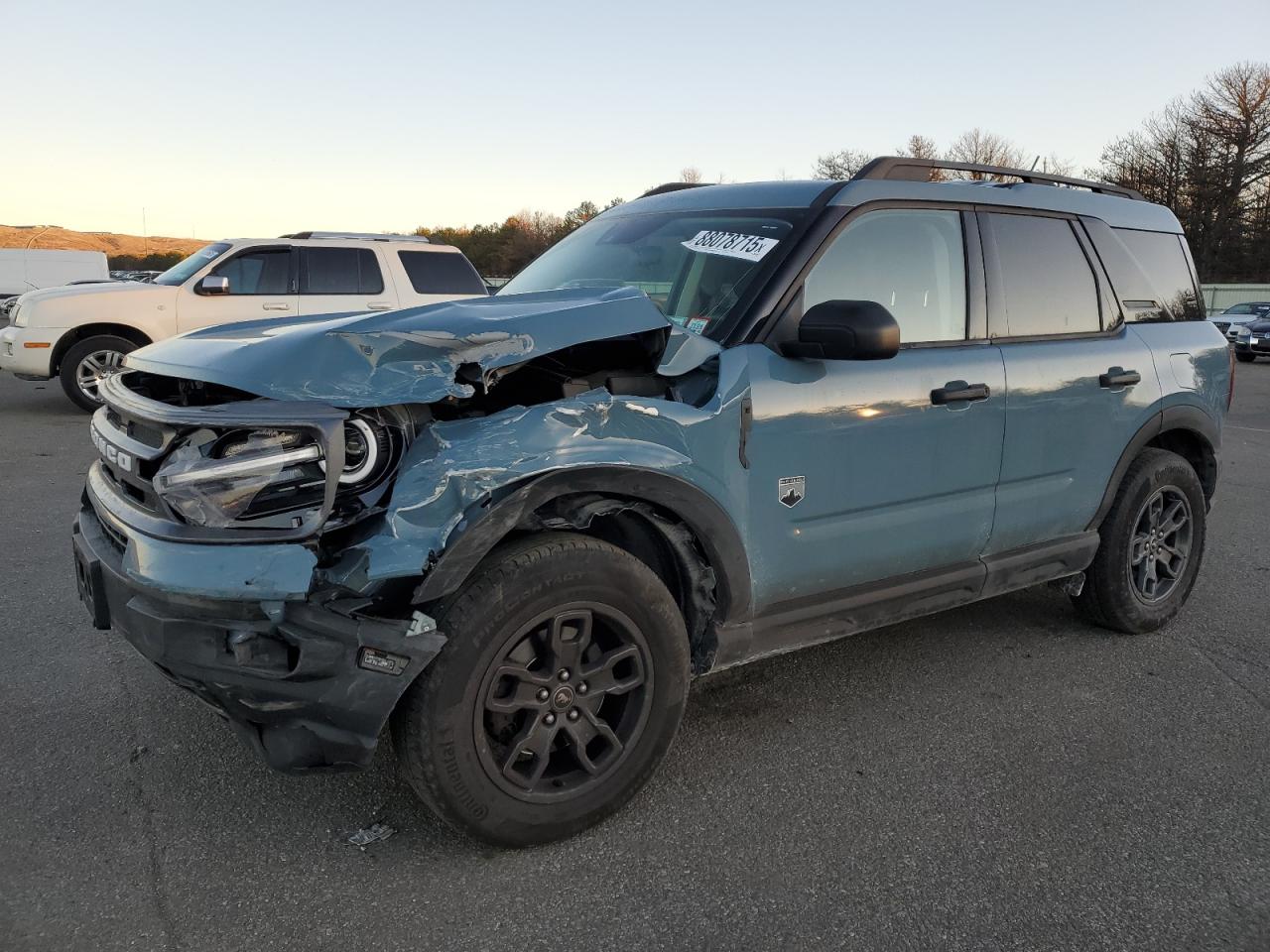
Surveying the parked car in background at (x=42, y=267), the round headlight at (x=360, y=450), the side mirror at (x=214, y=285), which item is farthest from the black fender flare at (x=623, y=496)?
the parked car in background at (x=42, y=267)

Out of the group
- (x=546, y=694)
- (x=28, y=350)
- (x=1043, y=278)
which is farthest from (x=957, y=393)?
(x=28, y=350)

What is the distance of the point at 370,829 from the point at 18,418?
10.2 metres

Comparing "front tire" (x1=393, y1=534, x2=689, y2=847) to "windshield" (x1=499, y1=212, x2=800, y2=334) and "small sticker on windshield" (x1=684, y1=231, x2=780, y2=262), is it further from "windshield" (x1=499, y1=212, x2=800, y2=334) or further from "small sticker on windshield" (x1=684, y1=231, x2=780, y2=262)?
"small sticker on windshield" (x1=684, y1=231, x2=780, y2=262)

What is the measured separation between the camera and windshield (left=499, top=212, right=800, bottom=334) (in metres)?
3.22

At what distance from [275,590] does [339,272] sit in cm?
942

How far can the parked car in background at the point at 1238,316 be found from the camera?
81.4ft

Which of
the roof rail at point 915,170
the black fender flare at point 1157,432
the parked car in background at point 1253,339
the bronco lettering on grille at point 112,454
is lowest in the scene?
the parked car in background at point 1253,339

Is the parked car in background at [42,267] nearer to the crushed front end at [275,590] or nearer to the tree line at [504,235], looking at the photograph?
the tree line at [504,235]

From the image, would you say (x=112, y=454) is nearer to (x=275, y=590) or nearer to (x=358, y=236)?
(x=275, y=590)

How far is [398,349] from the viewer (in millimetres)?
2469

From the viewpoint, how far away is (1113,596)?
4320 mm

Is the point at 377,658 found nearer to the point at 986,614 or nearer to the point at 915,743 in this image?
the point at 915,743

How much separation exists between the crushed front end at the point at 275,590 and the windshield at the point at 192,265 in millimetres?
9618

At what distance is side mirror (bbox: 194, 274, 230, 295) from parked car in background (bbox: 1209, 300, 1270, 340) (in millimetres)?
23676
